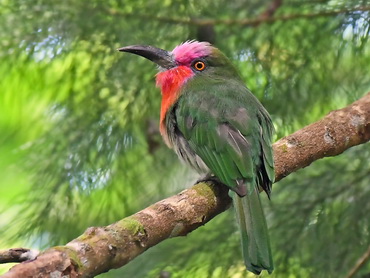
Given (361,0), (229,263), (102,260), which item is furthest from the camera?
(361,0)

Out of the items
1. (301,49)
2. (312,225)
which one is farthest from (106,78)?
(312,225)

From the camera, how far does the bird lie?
5.97 ft

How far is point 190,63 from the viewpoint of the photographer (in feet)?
8.11

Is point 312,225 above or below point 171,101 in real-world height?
below

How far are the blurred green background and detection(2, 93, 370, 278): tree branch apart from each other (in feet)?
0.83

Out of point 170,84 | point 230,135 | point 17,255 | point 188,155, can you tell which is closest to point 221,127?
point 230,135

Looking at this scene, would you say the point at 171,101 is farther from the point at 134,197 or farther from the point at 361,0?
the point at 361,0

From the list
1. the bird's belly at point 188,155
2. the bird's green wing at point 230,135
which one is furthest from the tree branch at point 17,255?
the bird's belly at point 188,155

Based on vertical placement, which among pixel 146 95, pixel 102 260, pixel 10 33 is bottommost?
pixel 146 95

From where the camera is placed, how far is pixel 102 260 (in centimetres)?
134

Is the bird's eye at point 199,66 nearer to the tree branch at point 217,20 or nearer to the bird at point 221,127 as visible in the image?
the bird at point 221,127

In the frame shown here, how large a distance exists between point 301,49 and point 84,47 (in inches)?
30.7

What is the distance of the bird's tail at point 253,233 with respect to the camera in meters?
1.66

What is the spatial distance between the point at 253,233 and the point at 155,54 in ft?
2.91
